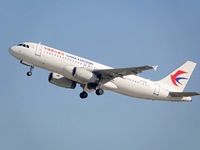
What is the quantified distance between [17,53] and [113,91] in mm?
12633

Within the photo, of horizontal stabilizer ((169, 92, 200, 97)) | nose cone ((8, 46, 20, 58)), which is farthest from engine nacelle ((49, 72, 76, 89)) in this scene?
horizontal stabilizer ((169, 92, 200, 97))

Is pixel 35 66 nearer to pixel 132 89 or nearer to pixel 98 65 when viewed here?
pixel 98 65

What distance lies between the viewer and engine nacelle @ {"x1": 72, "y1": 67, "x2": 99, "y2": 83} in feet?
208

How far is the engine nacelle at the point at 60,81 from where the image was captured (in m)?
70.0

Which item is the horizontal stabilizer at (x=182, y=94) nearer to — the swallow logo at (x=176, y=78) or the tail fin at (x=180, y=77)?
the tail fin at (x=180, y=77)

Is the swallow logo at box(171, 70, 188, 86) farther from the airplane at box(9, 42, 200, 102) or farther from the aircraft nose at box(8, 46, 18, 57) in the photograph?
the aircraft nose at box(8, 46, 18, 57)

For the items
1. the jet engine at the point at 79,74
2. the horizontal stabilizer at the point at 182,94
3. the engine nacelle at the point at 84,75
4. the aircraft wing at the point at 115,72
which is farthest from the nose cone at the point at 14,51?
the horizontal stabilizer at the point at 182,94

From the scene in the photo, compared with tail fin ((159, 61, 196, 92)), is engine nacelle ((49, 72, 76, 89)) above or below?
below

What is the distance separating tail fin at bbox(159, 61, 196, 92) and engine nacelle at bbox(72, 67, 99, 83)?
447 inches

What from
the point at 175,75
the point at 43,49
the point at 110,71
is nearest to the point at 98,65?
the point at 110,71

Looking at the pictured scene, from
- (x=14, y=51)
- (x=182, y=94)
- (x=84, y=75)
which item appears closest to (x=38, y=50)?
(x=14, y=51)

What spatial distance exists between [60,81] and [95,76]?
6.79 meters

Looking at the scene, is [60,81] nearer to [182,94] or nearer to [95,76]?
[95,76]

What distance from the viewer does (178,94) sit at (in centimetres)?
6981
